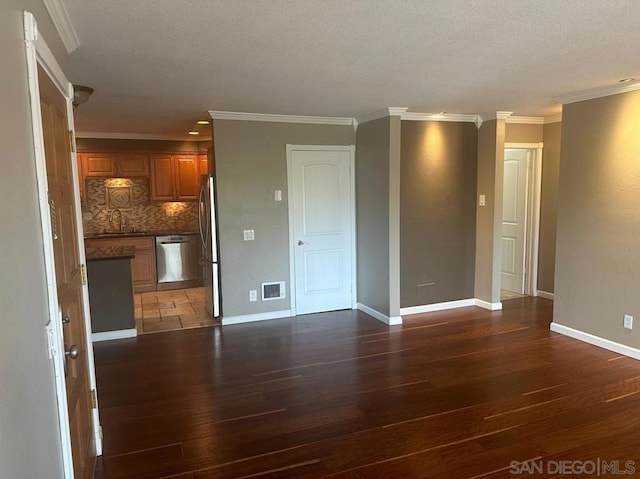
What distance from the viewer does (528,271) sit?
617cm

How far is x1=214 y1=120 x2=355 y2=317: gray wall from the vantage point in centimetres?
491

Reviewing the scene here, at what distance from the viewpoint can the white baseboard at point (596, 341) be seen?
389cm

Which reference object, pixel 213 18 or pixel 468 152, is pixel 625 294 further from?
pixel 213 18

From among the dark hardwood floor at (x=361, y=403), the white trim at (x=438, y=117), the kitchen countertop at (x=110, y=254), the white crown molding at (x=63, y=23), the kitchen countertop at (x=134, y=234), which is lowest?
the dark hardwood floor at (x=361, y=403)

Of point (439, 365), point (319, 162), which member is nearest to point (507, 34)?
point (439, 365)

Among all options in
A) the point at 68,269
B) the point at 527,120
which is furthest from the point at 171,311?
the point at 527,120

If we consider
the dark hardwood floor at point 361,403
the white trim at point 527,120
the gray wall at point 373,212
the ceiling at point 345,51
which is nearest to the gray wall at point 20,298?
the ceiling at point 345,51

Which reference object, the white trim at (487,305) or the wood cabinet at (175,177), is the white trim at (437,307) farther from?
the wood cabinet at (175,177)

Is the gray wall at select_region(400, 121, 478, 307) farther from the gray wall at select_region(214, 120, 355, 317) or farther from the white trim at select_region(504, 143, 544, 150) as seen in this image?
the gray wall at select_region(214, 120, 355, 317)

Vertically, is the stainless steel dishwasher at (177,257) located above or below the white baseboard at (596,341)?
above

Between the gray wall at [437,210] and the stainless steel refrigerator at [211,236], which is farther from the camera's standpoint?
the gray wall at [437,210]

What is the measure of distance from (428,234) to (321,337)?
1.87 metres

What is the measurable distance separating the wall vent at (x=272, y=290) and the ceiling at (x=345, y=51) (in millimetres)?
2057

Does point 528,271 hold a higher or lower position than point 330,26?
lower
